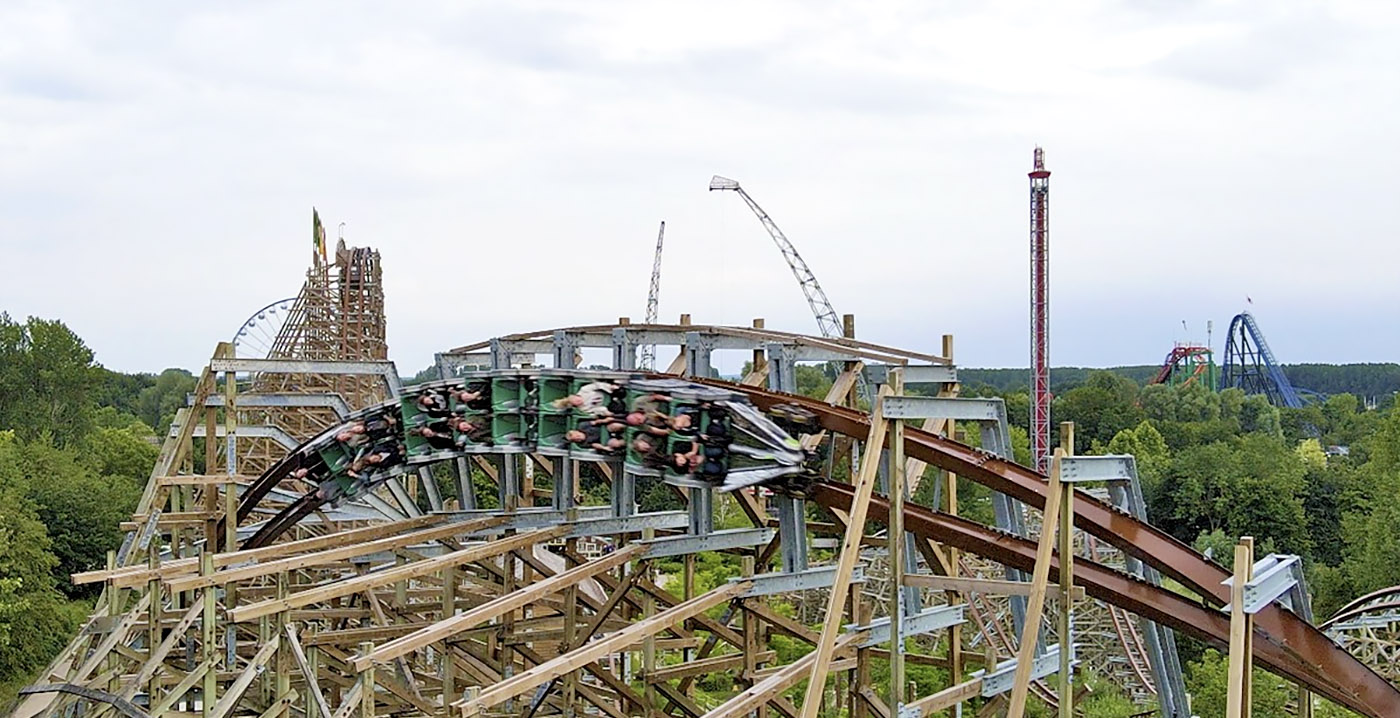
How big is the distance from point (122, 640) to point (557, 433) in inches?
187

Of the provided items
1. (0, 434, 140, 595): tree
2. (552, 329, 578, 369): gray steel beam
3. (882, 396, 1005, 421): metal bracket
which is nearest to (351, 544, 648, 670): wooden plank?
(552, 329, 578, 369): gray steel beam

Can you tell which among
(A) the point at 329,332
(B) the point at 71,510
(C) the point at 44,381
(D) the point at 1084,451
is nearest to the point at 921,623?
(A) the point at 329,332

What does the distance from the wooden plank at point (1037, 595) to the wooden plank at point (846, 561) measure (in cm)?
118

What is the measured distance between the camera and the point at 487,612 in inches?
453

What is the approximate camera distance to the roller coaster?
34.5 ft

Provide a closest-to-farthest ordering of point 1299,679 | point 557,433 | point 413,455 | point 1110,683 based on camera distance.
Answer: point 1299,679 < point 557,433 < point 413,455 < point 1110,683

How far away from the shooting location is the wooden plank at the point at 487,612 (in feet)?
34.0

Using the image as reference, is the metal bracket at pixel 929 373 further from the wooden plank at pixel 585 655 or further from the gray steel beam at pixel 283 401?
the gray steel beam at pixel 283 401

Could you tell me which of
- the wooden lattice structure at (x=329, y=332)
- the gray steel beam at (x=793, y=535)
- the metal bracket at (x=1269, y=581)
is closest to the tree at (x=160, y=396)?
the wooden lattice structure at (x=329, y=332)

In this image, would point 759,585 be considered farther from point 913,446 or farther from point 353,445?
point 353,445

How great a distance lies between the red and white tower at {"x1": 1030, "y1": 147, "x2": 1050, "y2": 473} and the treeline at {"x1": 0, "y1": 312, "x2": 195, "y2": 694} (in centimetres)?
2645

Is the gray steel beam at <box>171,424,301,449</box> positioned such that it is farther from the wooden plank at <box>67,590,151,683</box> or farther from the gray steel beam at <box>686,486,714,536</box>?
the gray steel beam at <box>686,486,714,536</box>

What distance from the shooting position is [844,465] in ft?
135

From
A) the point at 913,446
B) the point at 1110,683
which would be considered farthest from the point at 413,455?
the point at 1110,683
